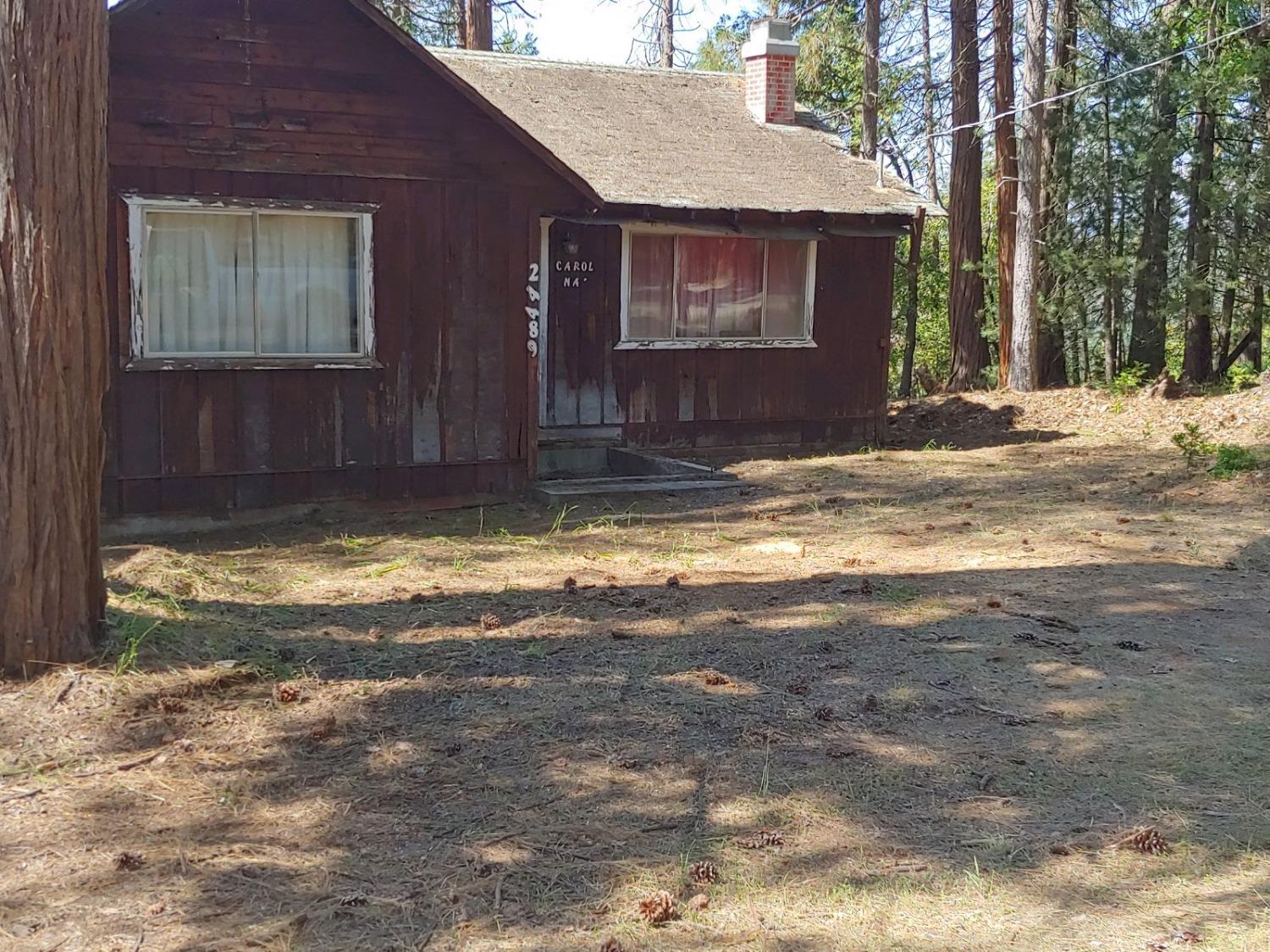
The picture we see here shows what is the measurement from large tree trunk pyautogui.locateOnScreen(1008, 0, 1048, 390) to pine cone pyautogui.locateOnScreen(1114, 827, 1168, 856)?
48.1ft

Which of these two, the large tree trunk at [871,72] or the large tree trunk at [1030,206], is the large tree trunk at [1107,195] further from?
the large tree trunk at [871,72]

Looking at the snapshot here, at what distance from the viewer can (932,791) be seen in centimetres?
441

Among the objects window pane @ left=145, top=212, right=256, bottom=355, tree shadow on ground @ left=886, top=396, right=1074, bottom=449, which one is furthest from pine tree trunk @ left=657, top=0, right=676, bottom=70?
window pane @ left=145, top=212, right=256, bottom=355

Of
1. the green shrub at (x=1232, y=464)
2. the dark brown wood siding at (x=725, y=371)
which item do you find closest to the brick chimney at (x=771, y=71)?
the dark brown wood siding at (x=725, y=371)

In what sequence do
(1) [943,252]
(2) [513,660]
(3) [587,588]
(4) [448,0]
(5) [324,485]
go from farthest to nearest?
(1) [943,252] < (4) [448,0] < (5) [324,485] < (3) [587,588] < (2) [513,660]

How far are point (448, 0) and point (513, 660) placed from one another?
89.6 feet

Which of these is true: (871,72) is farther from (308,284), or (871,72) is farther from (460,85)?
(308,284)

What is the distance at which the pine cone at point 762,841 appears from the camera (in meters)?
3.96

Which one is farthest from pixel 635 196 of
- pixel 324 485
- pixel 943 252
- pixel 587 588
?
pixel 943 252

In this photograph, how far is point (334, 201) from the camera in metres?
9.70

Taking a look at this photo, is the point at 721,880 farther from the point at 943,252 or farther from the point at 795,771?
the point at 943,252

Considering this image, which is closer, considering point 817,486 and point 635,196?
point 817,486

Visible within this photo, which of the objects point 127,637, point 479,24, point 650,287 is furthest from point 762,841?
point 479,24

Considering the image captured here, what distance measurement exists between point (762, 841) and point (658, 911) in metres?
0.61
